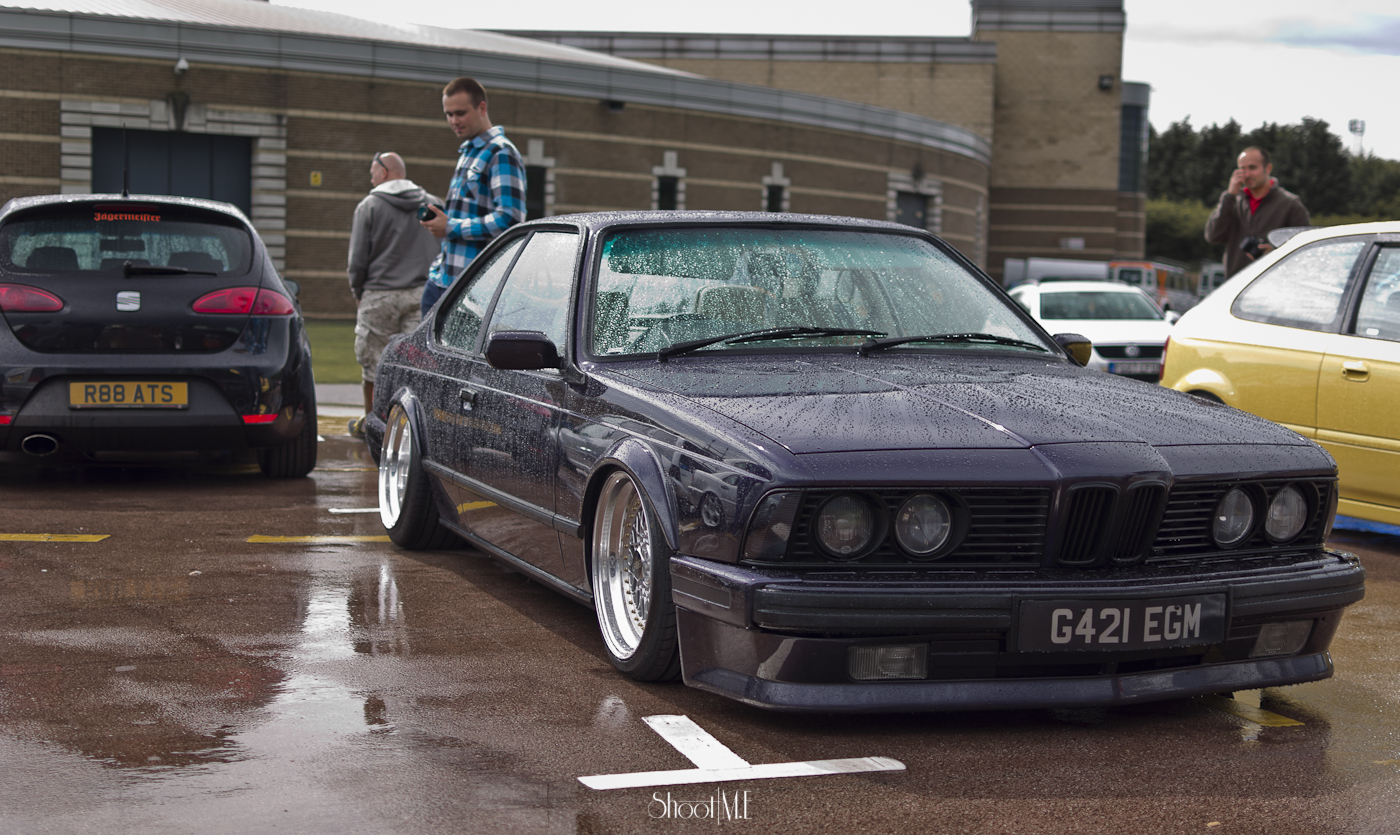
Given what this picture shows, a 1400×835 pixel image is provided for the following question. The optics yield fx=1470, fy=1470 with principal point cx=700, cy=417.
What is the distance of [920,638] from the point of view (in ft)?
11.0

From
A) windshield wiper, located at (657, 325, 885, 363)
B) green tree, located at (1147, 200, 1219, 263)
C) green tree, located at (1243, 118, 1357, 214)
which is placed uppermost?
green tree, located at (1243, 118, 1357, 214)

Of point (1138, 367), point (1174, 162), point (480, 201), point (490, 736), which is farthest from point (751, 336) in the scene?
point (1174, 162)

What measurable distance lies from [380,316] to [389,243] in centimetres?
48

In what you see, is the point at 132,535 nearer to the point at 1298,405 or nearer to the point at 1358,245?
the point at 1298,405

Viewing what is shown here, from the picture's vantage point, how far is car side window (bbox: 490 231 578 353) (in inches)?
185

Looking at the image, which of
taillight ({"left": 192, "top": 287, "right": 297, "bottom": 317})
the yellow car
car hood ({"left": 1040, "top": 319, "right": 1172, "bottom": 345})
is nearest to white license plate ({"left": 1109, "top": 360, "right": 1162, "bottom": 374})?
car hood ({"left": 1040, "top": 319, "right": 1172, "bottom": 345})

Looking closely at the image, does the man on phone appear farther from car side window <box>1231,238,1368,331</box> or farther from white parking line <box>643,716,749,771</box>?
white parking line <box>643,716,749,771</box>

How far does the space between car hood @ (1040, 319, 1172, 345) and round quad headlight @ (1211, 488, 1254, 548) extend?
1097 centimetres

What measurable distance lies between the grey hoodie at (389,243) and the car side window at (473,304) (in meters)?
3.79

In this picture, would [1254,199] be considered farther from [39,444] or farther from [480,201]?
[39,444]

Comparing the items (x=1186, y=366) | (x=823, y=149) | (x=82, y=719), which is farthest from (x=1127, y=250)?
(x=82, y=719)

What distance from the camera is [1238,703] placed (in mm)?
3932

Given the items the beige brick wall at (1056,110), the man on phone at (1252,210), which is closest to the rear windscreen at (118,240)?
the man on phone at (1252,210)

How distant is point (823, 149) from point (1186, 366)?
136 feet
